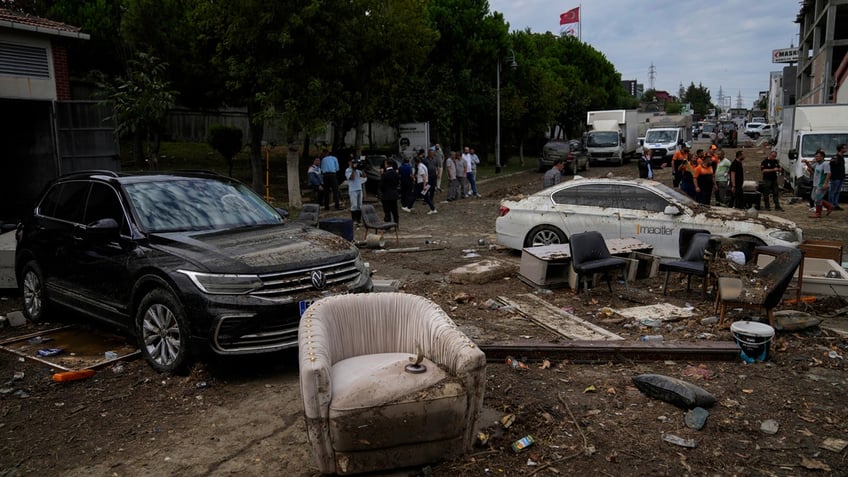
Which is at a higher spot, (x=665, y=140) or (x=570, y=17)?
(x=570, y=17)

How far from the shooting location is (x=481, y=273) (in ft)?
32.4

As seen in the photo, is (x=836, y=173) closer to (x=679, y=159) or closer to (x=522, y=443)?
(x=679, y=159)

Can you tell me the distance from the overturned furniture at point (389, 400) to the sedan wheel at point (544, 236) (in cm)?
696

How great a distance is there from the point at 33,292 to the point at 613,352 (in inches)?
276

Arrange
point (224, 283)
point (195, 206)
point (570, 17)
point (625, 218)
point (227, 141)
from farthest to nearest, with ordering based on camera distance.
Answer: point (570, 17)
point (227, 141)
point (625, 218)
point (195, 206)
point (224, 283)

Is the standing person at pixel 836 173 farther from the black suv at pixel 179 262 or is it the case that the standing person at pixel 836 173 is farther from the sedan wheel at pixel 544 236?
the black suv at pixel 179 262

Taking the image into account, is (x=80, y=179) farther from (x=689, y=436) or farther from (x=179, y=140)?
(x=179, y=140)

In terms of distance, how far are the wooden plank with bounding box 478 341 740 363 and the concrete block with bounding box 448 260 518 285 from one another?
3383 mm

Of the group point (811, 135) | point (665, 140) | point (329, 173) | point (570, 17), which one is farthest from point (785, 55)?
point (329, 173)

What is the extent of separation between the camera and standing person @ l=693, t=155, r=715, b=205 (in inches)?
619

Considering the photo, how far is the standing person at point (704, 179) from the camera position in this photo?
51.6ft

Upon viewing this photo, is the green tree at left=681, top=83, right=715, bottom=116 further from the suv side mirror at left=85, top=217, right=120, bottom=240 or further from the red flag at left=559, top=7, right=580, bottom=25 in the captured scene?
the suv side mirror at left=85, top=217, right=120, bottom=240

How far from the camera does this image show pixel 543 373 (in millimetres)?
6117

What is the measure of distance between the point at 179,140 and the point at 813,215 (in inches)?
1353
